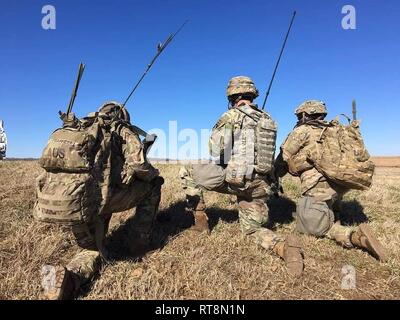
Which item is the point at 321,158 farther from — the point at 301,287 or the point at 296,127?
the point at 301,287

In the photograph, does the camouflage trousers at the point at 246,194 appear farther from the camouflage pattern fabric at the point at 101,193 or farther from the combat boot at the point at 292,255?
the camouflage pattern fabric at the point at 101,193

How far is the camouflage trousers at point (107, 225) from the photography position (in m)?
3.90

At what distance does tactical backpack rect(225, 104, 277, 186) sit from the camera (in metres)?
5.32

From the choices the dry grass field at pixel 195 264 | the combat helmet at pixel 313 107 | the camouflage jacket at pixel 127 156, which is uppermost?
the combat helmet at pixel 313 107

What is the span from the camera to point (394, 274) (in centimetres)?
424

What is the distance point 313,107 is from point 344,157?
1.06 metres

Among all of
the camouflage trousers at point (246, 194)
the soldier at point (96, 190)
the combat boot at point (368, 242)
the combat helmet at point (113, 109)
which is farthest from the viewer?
the camouflage trousers at point (246, 194)

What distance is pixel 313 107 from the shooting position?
20.5 ft

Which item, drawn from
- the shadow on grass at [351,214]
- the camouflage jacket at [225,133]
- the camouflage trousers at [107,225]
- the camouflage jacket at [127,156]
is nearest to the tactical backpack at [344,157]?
the shadow on grass at [351,214]

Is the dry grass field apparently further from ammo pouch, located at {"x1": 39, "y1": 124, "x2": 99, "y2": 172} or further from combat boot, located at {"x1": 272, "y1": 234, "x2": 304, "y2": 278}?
ammo pouch, located at {"x1": 39, "y1": 124, "x2": 99, "y2": 172}

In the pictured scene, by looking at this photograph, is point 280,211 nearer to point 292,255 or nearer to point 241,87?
point 241,87

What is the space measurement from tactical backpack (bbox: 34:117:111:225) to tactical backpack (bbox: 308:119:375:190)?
3516mm

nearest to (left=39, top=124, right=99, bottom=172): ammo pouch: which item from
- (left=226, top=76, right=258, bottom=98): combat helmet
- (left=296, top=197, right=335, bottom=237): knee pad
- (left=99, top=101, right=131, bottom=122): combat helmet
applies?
(left=99, top=101, right=131, bottom=122): combat helmet
